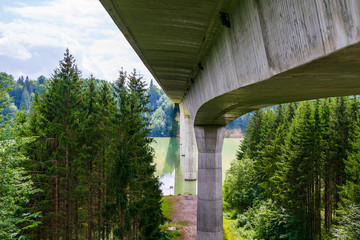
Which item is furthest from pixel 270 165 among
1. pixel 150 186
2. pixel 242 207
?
pixel 150 186

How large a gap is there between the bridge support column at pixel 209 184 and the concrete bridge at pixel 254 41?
22.1ft

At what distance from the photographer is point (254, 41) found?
3877mm

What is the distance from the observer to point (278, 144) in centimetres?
2634

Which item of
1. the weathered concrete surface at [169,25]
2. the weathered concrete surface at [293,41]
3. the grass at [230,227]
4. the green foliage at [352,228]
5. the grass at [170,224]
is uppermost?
the weathered concrete surface at [169,25]

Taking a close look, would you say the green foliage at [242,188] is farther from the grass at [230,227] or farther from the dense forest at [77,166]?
the dense forest at [77,166]

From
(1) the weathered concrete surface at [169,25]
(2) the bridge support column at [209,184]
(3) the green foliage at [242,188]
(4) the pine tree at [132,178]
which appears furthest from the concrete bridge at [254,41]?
(3) the green foliage at [242,188]

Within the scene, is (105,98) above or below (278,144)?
above

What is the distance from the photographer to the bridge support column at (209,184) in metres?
15.1

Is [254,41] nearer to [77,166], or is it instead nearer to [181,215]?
[77,166]

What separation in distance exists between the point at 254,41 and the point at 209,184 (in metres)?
12.9

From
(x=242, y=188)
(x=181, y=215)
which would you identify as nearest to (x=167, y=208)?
(x=181, y=215)

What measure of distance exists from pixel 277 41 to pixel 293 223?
19880 mm

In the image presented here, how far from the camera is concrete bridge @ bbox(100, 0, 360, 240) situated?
2.17m

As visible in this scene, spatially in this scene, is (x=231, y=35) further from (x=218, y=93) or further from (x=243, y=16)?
(x=218, y=93)
